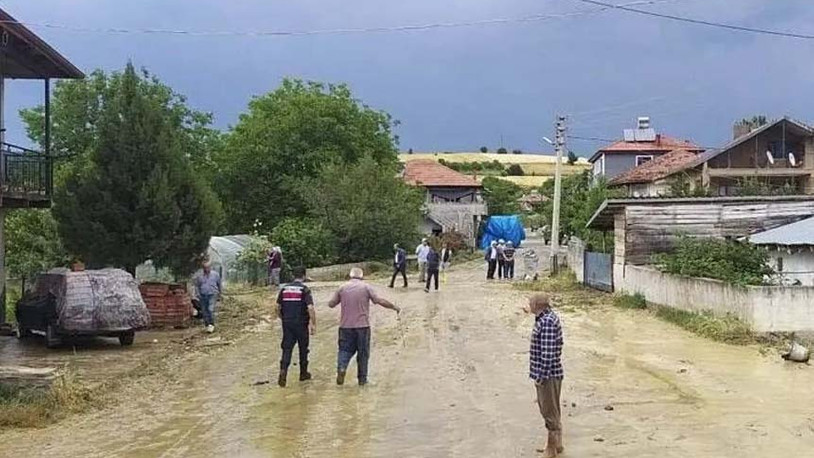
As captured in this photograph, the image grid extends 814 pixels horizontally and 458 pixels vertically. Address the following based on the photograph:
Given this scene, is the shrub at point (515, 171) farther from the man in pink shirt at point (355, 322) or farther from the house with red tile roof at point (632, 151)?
the man in pink shirt at point (355, 322)

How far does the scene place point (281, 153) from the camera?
6319cm

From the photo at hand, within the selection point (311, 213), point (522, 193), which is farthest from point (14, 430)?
point (522, 193)

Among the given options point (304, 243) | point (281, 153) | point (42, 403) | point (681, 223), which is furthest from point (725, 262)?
point (281, 153)

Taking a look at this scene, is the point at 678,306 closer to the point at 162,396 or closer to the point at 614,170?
the point at 162,396

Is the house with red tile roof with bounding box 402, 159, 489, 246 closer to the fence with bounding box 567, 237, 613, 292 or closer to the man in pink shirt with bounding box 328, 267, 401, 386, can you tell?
the fence with bounding box 567, 237, 613, 292

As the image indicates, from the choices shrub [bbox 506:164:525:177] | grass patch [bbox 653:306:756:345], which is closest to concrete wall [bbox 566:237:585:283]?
grass patch [bbox 653:306:756:345]

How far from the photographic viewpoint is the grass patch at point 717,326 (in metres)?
20.6

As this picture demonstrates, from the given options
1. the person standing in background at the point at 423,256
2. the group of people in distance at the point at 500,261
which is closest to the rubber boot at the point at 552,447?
the person standing in background at the point at 423,256

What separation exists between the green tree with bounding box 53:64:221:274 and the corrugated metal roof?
14.4 m

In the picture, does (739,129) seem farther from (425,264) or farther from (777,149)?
(425,264)

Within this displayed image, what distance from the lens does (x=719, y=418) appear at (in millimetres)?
12438

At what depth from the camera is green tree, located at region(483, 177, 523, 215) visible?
9038cm

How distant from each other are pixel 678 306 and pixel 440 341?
7.50 m

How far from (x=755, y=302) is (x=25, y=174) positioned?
53.4 ft
